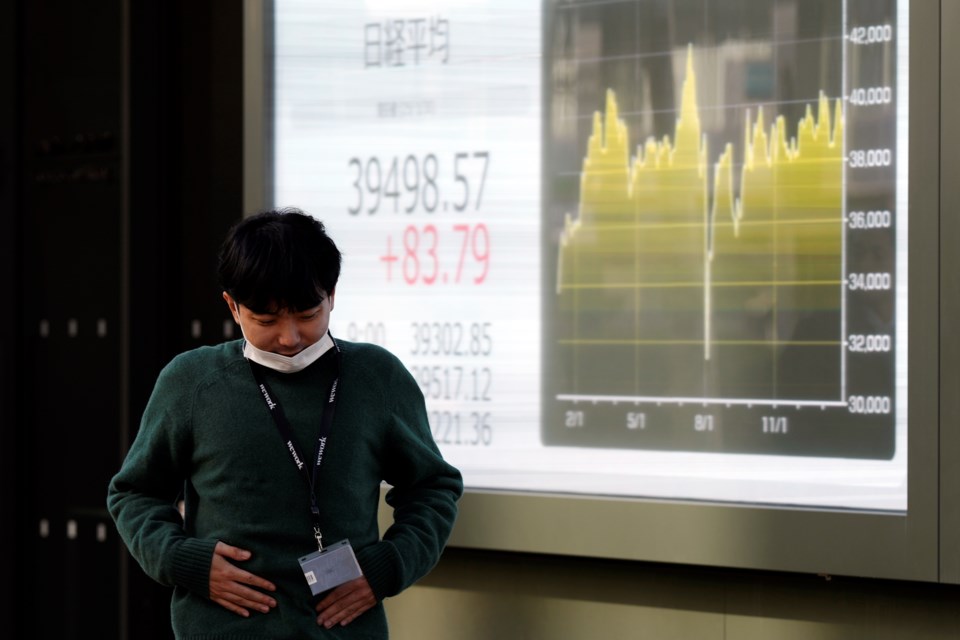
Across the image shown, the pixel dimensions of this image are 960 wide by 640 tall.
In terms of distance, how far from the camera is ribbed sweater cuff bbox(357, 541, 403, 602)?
2.00 metres

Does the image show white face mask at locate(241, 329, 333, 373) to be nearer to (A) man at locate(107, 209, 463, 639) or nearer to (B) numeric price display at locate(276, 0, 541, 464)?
(A) man at locate(107, 209, 463, 639)

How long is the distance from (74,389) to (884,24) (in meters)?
2.58

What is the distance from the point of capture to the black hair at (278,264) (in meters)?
1.90

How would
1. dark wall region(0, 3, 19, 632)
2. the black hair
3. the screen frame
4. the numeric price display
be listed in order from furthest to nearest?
dark wall region(0, 3, 19, 632)
the numeric price display
the screen frame
the black hair

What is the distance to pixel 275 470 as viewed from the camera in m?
2.00

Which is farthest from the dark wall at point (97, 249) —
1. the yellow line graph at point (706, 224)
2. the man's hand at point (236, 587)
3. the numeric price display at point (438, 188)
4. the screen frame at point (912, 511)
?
the man's hand at point (236, 587)

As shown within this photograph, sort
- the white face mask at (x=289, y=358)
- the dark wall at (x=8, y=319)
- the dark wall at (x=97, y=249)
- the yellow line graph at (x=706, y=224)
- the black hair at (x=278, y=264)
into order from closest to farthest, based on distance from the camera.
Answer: the black hair at (x=278, y=264)
the white face mask at (x=289, y=358)
the yellow line graph at (x=706, y=224)
the dark wall at (x=97, y=249)
the dark wall at (x=8, y=319)

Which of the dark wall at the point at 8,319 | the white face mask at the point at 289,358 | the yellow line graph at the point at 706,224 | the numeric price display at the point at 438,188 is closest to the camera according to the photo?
the white face mask at the point at 289,358

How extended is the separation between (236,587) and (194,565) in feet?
0.26

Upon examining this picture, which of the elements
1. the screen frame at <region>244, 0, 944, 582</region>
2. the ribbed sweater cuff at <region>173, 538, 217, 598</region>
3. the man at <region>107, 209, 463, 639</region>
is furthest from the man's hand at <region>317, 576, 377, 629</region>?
the screen frame at <region>244, 0, 944, 582</region>

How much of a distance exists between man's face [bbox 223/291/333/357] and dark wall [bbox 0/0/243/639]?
174cm

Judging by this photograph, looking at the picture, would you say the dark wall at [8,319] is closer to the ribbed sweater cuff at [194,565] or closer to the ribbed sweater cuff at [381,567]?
the ribbed sweater cuff at [194,565]

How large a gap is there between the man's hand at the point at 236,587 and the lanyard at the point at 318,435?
0.12 m

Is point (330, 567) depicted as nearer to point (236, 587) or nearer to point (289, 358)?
point (236, 587)
